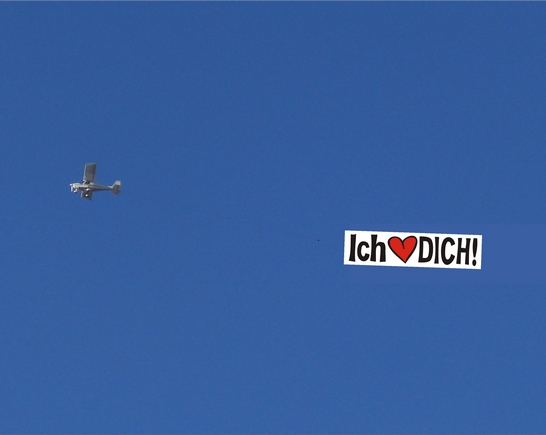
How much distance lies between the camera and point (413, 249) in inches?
3000

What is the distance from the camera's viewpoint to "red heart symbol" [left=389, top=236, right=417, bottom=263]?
76250 millimetres

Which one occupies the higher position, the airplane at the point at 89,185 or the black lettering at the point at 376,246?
the airplane at the point at 89,185

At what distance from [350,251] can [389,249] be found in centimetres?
298

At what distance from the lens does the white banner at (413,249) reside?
76.2 m

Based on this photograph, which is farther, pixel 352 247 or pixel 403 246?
pixel 352 247

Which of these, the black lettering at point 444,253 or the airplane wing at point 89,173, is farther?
the airplane wing at point 89,173

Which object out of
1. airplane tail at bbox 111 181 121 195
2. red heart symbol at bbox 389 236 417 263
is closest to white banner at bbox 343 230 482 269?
red heart symbol at bbox 389 236 417 263

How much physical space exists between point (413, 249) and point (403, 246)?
79 centimetres

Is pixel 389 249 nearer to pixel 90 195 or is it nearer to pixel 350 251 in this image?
pixel 350 251

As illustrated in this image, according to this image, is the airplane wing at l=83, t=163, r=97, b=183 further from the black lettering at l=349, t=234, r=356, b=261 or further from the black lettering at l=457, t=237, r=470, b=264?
the black lettering at l=457, t=237, r=470, b=264

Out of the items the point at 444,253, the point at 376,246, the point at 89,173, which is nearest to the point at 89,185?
the point at 89,173

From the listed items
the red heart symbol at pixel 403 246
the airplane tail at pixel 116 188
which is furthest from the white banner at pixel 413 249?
the airplane tail at pixel 116 188

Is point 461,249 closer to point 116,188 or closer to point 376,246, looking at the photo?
point 376,246

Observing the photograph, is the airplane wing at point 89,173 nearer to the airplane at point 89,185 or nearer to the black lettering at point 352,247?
the airplane at point 89,185
